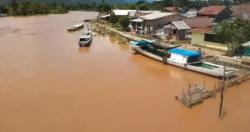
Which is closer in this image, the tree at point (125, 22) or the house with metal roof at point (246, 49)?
the house with metal roof at point (246, 49)

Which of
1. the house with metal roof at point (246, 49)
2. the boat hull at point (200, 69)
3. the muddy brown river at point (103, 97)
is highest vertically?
the house with metal roof at point (246, 49)

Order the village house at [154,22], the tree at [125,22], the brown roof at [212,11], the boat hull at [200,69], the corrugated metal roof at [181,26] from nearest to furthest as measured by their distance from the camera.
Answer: the boat hull at [200,69] → the corrugated metal roof at [181,26] → the village house at [154,22] → the brown roof at [212,11] → the tree at [125,22]

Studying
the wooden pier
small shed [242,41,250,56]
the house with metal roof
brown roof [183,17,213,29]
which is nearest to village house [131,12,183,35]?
brown roof [183,17,213,29]

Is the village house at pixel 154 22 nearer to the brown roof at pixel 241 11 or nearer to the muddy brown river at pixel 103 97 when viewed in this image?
the brown roof at pixel 241 11

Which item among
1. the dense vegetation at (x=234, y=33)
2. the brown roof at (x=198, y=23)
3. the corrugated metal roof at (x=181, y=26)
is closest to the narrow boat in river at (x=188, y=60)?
the dense vegetation at (x=234, y=33)

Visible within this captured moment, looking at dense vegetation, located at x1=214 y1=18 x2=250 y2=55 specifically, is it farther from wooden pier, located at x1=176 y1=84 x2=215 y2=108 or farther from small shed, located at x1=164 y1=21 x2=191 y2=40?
wooden pier, located at x1=176 y1=84 x2=215 y2=108

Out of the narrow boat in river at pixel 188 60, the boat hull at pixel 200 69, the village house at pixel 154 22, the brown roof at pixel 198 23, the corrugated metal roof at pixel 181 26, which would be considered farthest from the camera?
the village house at pixel 154 22

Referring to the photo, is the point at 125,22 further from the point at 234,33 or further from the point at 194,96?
the point at 194,96

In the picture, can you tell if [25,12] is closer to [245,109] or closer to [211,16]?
[211,16]

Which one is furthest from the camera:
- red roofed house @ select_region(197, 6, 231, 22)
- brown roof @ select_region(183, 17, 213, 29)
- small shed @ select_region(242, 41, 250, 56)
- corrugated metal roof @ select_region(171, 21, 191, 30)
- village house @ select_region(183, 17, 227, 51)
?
red roofed house @ select_region(197, 6, 231, 22)

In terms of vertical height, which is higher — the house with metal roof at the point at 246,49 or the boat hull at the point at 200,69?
the house with metal roof at the point at 246,49
